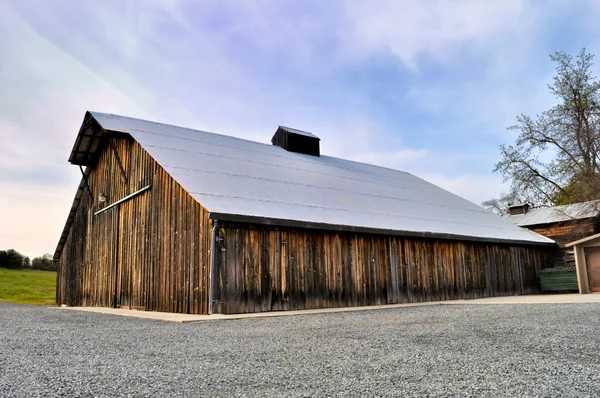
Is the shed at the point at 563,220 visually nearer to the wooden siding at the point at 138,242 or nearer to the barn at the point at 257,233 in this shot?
the barn at the point at 257,233

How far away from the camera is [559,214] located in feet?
81.4

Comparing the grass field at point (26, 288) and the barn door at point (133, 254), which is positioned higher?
the barn door at point (133, 254)

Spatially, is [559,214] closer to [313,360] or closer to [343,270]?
[343,270]

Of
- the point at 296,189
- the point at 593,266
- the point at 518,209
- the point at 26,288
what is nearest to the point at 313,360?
the point at 296,189

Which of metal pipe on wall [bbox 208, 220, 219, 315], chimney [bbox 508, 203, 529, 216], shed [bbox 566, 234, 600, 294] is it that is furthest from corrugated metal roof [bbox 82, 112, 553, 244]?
chimney [bbox 508, 203, 529, 216]

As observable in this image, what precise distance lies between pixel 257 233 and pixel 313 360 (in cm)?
662

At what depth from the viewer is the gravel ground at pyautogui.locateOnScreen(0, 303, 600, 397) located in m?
3.12

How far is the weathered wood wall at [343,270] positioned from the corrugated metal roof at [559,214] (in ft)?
30.2

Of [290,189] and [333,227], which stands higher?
[290,189]

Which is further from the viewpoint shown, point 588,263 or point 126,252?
point 588,263

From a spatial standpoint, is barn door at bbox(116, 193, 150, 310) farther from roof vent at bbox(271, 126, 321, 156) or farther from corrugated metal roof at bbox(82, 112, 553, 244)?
roof vent at bbox(271, 126, 321, 156)

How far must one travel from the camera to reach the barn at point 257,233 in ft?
34.4

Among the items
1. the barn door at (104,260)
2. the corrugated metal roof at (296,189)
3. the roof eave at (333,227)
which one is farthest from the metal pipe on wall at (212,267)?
the barn door at (104,260)

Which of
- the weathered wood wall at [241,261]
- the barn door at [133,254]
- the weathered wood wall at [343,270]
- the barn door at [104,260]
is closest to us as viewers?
the weathered wood wall at [343,270]
